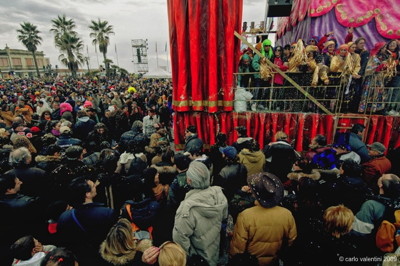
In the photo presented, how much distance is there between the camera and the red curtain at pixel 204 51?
4.82 meters

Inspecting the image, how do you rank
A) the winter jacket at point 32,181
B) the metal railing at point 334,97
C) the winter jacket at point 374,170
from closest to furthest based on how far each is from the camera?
the winter jacket at point 32,181, the winter jacket at point 374,170, the metal railing at point 334,97

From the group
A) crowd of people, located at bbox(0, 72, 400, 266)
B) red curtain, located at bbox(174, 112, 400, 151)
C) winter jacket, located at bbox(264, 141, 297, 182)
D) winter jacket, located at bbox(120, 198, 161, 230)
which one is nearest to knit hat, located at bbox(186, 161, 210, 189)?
crowd of people, located at bbox(0, 72, 400, 266)

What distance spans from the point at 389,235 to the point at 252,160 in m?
1.94

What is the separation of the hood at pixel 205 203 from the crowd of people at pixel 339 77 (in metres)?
3.52

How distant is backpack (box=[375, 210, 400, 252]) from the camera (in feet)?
7.30

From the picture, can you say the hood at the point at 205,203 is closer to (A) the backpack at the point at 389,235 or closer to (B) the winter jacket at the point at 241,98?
(A) the backpack at the point at 389,235

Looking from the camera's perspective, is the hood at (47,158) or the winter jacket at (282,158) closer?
the hood at (47,158)

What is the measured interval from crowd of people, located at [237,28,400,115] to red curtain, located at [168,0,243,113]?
601 mm

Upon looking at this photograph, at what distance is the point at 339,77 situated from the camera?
5062 mm

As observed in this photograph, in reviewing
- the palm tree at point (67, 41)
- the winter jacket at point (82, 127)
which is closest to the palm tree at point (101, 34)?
the palm tree at point (67, 41)

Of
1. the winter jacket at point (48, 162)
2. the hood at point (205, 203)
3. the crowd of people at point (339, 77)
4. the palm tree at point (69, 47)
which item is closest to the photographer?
the hood at point (205, 203)

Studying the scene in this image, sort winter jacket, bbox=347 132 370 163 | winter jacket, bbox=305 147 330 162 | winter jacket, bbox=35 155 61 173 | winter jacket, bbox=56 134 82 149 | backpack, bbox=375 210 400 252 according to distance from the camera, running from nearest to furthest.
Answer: backpack, bbox=375 210 400 252, winter jacket, bbox=35 155 61 173, winter jacket, bbox=305 147 330 162, winter jacket, bbox=347 132 370 163, winter jacket, bbox=56 134 82 149

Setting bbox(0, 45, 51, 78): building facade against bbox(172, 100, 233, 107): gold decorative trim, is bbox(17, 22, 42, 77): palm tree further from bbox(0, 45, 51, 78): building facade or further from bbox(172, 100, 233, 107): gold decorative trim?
bbox(172, 100, 233, 107): gold decorative trim

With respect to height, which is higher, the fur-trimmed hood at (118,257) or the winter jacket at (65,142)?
the winter jacket at (65,142)
